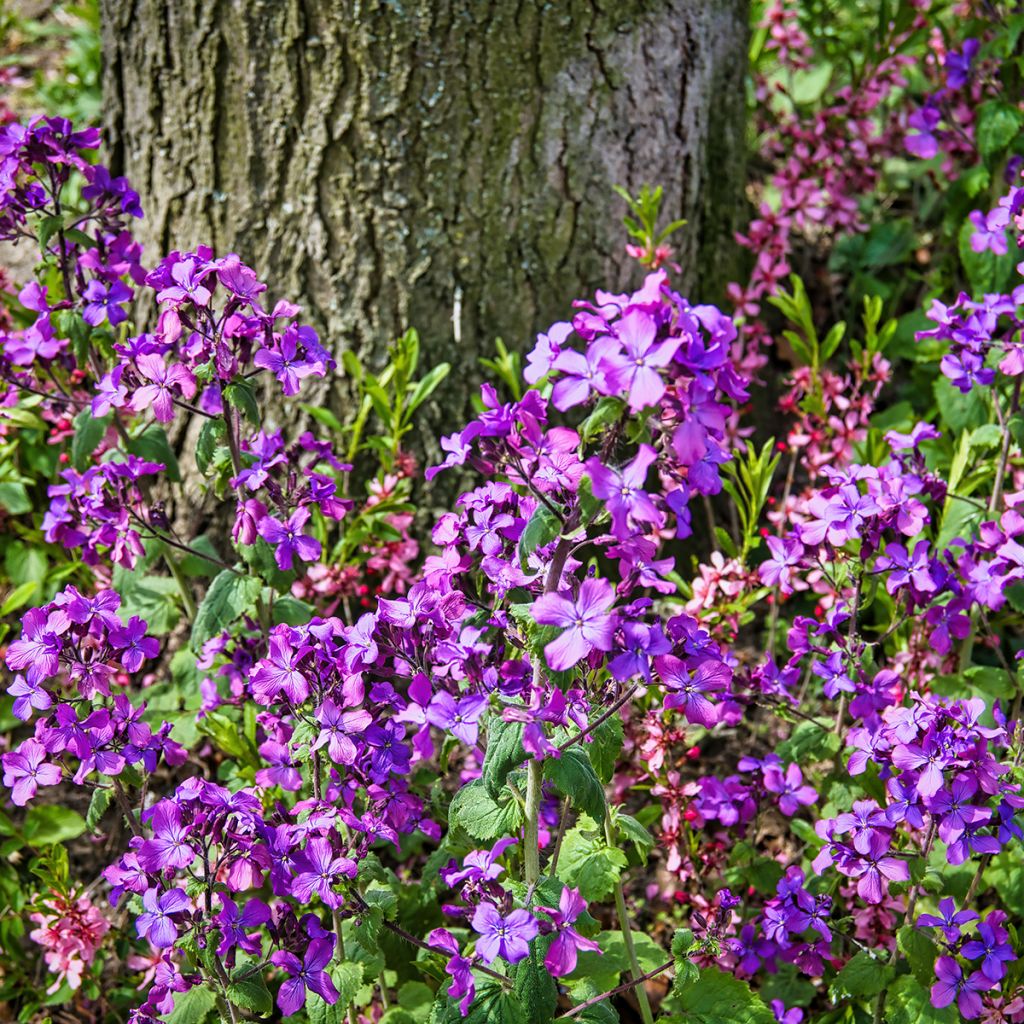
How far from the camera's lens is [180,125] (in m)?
3.12

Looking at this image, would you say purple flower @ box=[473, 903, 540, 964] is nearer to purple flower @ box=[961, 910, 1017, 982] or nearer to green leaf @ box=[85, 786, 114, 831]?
green leaf @ box=[85, 786, 114, 831]

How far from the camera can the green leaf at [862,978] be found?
2.10 meters

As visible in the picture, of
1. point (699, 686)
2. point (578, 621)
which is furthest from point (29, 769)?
point (699, 686)

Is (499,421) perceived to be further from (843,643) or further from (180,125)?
(180,125)

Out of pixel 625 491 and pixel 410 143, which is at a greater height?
pixel 410 143

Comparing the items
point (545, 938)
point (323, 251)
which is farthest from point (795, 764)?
point (323, 251)

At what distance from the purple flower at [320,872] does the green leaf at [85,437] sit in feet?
3.56

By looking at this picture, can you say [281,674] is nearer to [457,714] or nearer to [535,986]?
[457,714]

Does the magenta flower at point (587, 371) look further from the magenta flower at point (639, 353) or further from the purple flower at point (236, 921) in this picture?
the purple flower at point (236, 921)

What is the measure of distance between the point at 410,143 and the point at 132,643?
162 centimetres

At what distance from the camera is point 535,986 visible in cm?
175

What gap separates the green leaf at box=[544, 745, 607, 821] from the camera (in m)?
1.69

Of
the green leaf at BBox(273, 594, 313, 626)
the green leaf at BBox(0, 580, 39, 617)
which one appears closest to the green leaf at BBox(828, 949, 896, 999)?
the green leaf at BBox(273, 594, 313, 626)

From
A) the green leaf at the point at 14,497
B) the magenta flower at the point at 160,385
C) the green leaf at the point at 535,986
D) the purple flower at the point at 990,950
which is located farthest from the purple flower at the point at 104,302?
the purple flower at the point at 990,950
